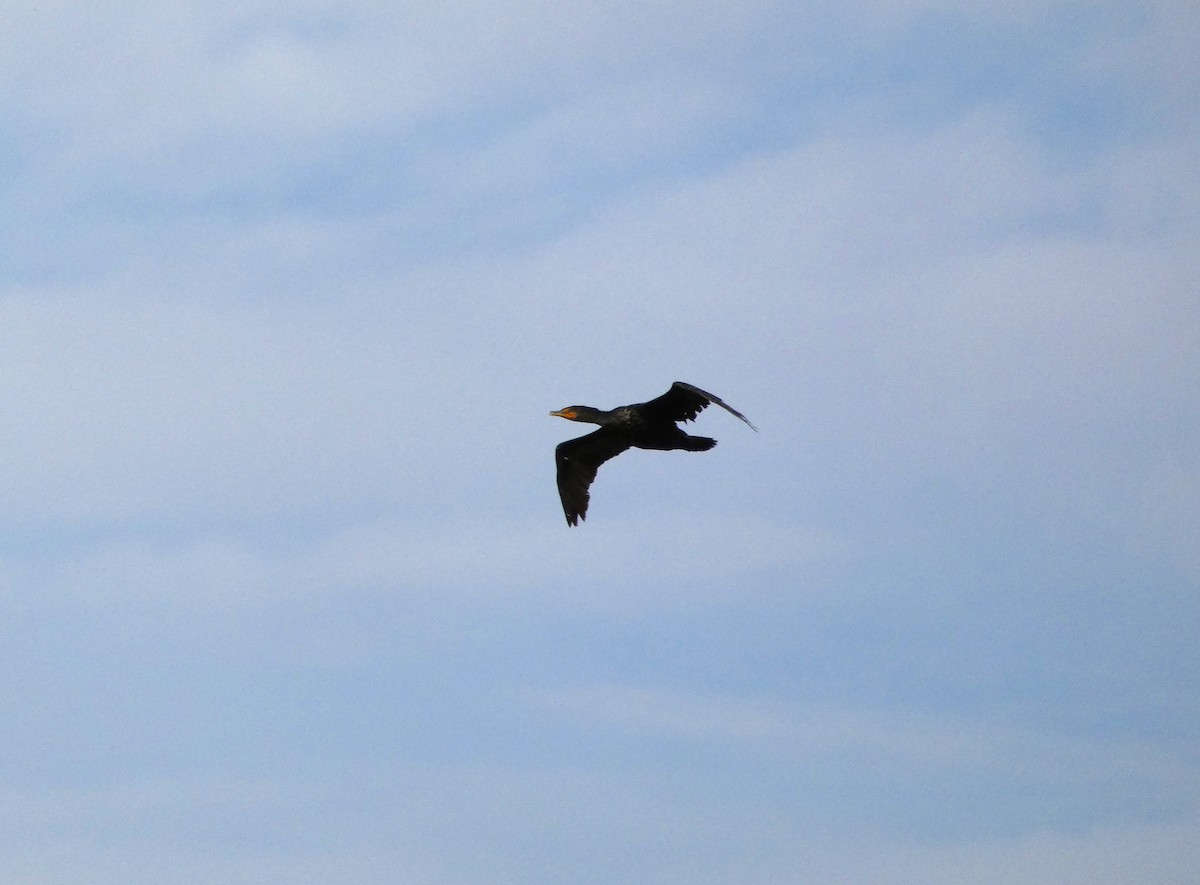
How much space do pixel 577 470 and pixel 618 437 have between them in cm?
150

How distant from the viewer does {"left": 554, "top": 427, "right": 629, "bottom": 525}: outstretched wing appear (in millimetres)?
28344

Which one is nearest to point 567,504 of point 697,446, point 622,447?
point 622,447

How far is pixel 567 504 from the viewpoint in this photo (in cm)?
2858

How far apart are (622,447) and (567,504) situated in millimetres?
1385

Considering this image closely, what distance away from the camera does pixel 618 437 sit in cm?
2741

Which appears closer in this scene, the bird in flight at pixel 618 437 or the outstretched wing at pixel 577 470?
the bird in flight at pixel 618 437

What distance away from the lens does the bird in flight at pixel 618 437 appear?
2609 centimetres

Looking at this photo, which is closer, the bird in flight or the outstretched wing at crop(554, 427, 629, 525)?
the bird in flight

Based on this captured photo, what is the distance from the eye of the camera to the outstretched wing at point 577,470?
2834cm

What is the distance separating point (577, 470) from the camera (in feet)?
94.0

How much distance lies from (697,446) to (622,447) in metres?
2.11

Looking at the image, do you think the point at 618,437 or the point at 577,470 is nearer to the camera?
the point at 618,437

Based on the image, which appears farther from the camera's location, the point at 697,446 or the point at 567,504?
the point at 567,504

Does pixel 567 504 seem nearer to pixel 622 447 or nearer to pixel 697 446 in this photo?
pixel 622 447
